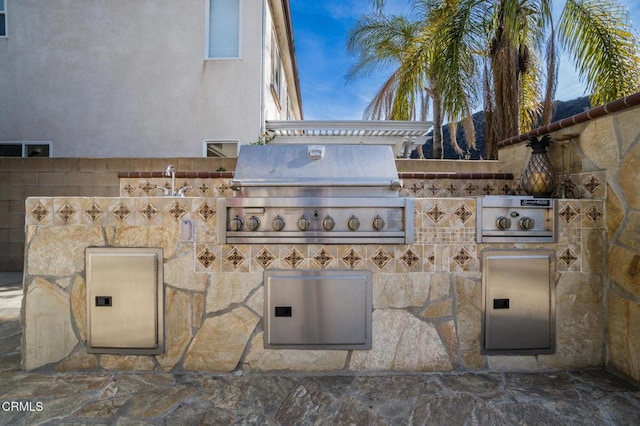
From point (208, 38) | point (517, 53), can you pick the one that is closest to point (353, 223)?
point (208, 38)

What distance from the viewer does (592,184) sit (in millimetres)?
1988

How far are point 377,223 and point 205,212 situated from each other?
3.67 ft

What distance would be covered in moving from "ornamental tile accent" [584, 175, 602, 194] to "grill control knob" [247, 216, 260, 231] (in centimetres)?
228

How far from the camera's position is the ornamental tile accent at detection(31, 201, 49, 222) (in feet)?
6.17

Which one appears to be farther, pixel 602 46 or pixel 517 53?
pixel 517 53

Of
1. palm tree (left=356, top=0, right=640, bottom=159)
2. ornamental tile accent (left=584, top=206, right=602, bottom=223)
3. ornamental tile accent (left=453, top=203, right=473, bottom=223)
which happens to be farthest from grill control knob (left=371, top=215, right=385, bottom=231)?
palm tree (left=356, top=0, right=640, bottom=159)

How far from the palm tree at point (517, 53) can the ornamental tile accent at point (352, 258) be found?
3672mm

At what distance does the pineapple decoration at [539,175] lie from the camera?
2.15 m

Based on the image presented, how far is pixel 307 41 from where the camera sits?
10.9 meters

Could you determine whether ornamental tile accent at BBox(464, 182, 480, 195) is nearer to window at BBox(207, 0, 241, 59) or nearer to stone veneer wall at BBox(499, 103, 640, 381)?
stone veneer wall at BBox(499, 103, 640, 381)

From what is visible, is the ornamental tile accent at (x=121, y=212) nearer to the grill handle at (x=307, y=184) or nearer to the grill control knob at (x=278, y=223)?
the grill handle at (x=307, y=184)

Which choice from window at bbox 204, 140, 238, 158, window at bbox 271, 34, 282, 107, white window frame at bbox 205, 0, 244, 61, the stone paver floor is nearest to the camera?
the stone paver floor

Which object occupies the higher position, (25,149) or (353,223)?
(25,149)

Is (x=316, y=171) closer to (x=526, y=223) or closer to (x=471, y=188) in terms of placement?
(x=526, y=223)
